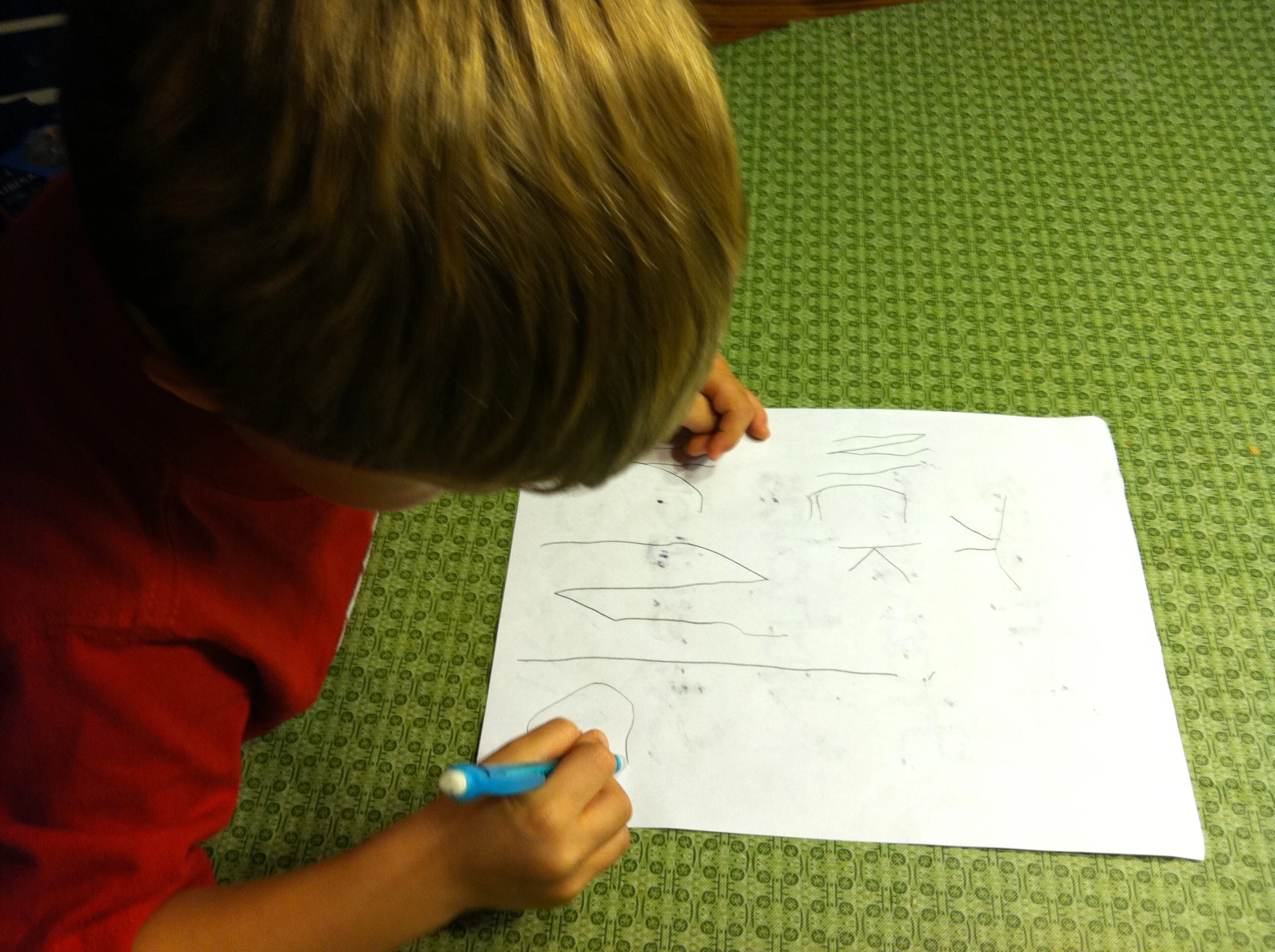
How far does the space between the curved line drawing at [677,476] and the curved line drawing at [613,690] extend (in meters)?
0.11

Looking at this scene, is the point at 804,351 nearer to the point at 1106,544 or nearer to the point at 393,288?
the point at 1106,544

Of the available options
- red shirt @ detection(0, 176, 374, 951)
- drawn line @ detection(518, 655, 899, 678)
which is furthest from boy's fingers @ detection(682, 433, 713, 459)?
red shirt @ detection(0, 176, 374, 951)

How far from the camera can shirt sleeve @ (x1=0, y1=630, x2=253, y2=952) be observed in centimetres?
31

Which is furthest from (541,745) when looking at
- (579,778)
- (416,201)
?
(416,201)

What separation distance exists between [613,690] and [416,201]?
0.31m

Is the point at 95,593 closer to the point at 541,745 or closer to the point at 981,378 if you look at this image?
the point at 541,745

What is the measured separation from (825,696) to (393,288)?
32 cm

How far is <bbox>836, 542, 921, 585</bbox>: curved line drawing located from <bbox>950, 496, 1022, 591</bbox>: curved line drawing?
0.09 ft

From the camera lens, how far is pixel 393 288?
217 millimetres

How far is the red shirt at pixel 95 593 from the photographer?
31 cm

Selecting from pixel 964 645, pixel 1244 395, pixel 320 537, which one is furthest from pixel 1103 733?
pixel 320 537

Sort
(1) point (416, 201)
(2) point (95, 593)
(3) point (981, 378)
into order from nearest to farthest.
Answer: (1) point (416, 201), (2) point (95, 593), (3) point (981, 378)

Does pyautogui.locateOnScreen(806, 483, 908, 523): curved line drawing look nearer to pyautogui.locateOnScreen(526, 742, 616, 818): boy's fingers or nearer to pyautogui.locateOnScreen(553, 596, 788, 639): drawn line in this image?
pyautogui.locateOnScreen(553, 596, 788, 639): drawn line

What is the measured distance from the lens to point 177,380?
27 cm
